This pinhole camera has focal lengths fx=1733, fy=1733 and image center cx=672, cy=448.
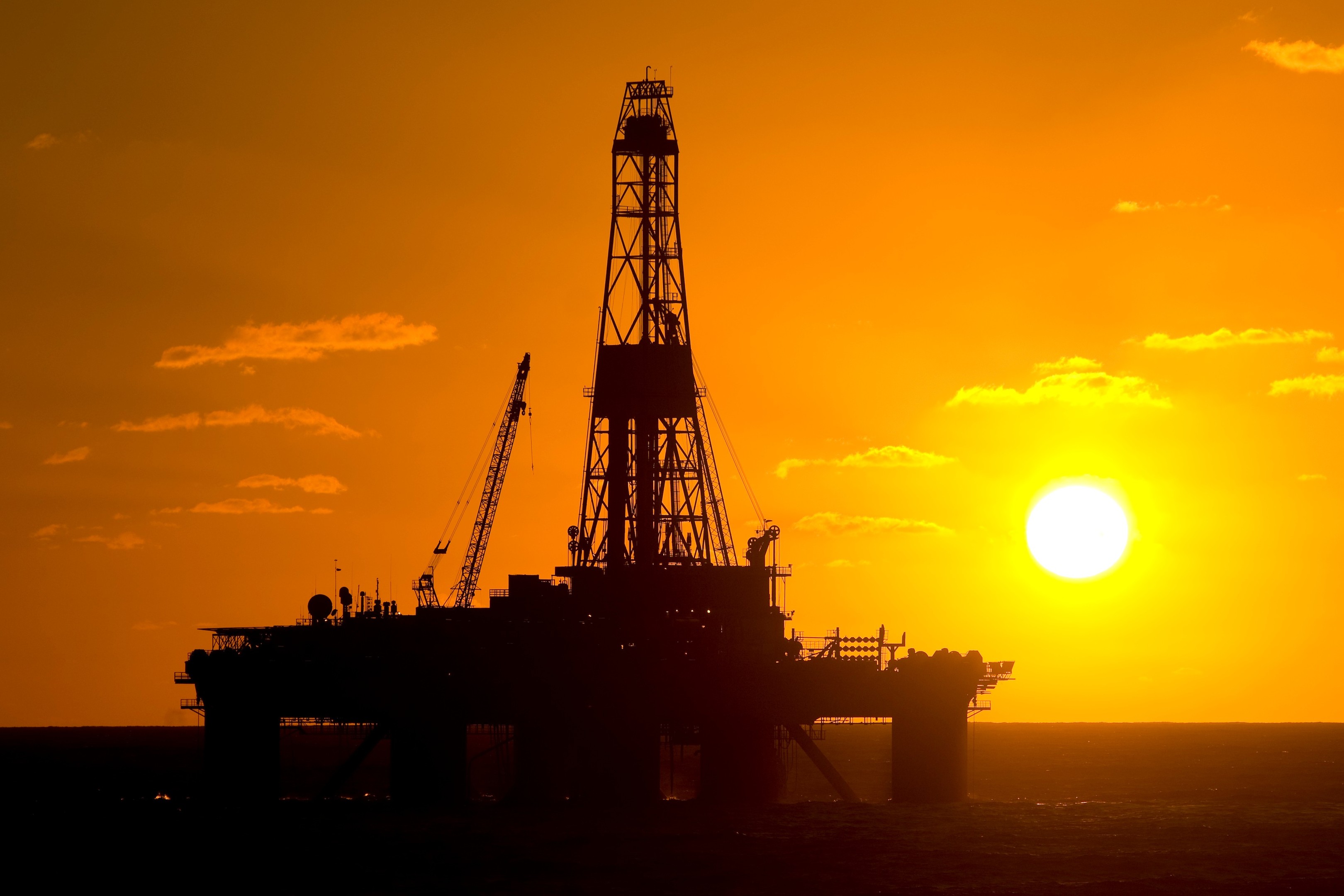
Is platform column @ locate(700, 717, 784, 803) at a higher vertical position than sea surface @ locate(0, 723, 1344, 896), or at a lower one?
higher

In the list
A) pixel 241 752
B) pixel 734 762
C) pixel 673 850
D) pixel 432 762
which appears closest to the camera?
pixel 673 850

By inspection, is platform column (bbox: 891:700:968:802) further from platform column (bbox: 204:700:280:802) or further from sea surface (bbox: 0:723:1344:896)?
platform column (bbox: 204:700:280:802)

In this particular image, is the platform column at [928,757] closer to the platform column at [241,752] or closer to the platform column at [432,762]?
the platform column at [432,762]

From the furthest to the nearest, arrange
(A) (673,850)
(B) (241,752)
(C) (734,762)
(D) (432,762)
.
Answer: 1. (C) (734,762)
2. (B) (241,752)
3. (D) (432,762)
4. (A) (673,850)

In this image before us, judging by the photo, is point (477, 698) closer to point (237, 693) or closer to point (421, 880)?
point (237, 693)

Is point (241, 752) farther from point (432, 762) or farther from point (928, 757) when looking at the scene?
point (928, 757)

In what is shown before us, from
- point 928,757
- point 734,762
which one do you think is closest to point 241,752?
point 734,762

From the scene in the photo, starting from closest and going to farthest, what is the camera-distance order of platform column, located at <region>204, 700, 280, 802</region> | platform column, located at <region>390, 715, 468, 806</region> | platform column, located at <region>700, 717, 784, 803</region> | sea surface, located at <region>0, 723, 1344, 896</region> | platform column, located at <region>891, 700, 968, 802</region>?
1. sea surface, located at <region>0, 723, 1344, 896</region>
2. platform column, located at <region>390, 715, 468, 806</region>
3. platform column, located at <region>204, 700, 280, 802</region>
4. platform column, located at <region>891, 700, 968, 802</region>
5. platform column, located at <region>700, 717, 784, 803</region>

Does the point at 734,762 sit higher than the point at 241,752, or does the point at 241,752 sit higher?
the point at 241,752

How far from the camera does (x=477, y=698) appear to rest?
97438 millimetres

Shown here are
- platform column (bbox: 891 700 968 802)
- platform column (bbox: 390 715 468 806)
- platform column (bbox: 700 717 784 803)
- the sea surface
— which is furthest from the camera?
platform column (bbox: 700 717 784 803)

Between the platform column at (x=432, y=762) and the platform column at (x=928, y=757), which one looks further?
the platform column at (x=928, y=757)

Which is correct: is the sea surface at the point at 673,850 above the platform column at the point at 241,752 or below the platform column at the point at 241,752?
below

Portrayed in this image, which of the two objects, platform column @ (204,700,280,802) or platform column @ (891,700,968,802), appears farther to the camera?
platform column @ (891,700,968,802)
